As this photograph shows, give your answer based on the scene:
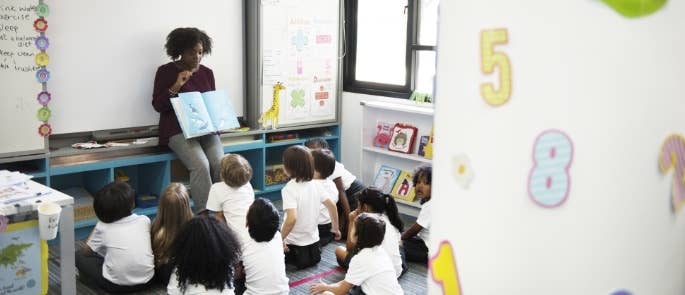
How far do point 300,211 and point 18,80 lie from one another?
67.2 inches

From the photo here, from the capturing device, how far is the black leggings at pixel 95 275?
3.10m

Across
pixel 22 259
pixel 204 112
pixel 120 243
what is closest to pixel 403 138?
pixel 204 112

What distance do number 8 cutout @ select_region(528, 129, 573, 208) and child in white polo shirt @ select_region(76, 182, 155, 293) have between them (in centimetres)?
244

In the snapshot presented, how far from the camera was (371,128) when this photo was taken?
500 centimetres

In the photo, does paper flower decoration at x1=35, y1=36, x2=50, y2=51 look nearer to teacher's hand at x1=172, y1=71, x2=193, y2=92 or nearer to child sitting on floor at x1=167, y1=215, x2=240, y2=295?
teacher's hand at x1=172, y1=71, x2=193, y2=92

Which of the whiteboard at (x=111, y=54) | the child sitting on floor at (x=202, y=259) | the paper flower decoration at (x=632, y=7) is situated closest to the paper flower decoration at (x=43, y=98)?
the whiteboard at (x=111, y=54)

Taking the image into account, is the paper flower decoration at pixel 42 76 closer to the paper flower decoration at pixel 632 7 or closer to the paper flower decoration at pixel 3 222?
the paper flower decoration at pixel 3 222

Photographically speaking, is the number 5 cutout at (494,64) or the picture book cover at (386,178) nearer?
the number 5 cutout at (494,64)

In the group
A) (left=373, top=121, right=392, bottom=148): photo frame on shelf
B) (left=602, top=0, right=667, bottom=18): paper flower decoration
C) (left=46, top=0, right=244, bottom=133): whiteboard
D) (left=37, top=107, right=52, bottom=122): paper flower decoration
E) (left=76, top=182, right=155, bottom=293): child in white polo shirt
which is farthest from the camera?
(left=373, top=121, right=392, bottom=148): photo frame on shelf

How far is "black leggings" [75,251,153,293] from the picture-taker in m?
3.10

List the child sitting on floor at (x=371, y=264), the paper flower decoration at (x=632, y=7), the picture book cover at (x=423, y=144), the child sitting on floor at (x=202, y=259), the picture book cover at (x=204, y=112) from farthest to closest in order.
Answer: the picture book cover at (x=423, y=144) → the picture book cover at (x=204, y=112) → the child sitting on floor at (x=371, y=264) → the child sitting on floor at (x=202, y=259) → the paper flower decoration at (x=632, y=7)

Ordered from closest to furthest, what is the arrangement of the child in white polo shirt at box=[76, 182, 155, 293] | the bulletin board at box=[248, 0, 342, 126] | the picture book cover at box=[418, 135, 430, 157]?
the child in white polo shirt at box=[76, 182, 155, 293]
the picture book cover at box=[418, 135, 430, 157]
the bulletin board at box=[248, 0, 342, 126]

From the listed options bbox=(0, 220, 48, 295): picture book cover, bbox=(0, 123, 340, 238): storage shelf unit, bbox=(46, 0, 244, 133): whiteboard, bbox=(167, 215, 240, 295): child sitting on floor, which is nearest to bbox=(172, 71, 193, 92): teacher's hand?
bbox=(46, 0, 244, 133): whiteboard

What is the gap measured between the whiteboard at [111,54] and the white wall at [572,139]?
3.43m
